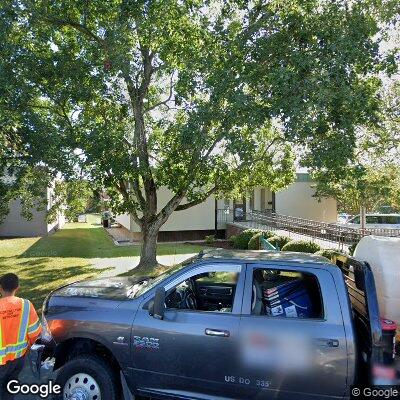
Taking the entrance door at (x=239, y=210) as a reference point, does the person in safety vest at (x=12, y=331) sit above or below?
below

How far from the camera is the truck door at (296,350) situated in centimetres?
367

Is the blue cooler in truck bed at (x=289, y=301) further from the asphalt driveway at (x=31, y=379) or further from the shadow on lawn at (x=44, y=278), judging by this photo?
the shadow on lawn at (x=44, y=278)

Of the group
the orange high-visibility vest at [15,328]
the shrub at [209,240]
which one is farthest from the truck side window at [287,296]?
the shrub at [209,240]

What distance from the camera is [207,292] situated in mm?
5250

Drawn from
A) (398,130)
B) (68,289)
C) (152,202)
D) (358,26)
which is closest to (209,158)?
(152,202)

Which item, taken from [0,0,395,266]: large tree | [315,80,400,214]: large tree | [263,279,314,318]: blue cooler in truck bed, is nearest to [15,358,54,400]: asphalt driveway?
[263,279,314,318]: blue cooler in truck bed

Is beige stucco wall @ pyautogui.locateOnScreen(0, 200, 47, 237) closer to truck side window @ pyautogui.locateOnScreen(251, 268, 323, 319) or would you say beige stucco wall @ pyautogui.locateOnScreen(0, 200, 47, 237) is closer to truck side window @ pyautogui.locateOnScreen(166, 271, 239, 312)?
truck side window @ pyautogui.locateOnScreen(166, 271, 239, 312)

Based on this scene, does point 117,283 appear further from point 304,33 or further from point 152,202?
point 152,202

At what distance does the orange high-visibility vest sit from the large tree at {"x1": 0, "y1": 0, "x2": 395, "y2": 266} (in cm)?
482

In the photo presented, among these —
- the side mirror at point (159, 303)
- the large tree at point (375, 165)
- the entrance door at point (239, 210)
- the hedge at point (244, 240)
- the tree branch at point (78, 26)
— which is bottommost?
the hedge at point (244, 240)

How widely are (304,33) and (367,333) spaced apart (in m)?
6.51

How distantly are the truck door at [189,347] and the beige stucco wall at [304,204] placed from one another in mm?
22565

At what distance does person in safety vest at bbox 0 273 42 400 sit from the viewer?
3.86 metres

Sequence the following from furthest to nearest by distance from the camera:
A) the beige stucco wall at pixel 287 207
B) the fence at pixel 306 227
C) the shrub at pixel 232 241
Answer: the beige stucco wall at pixel 287 207
the shrub at pixel 232 241
the fence at pixel 306 227
